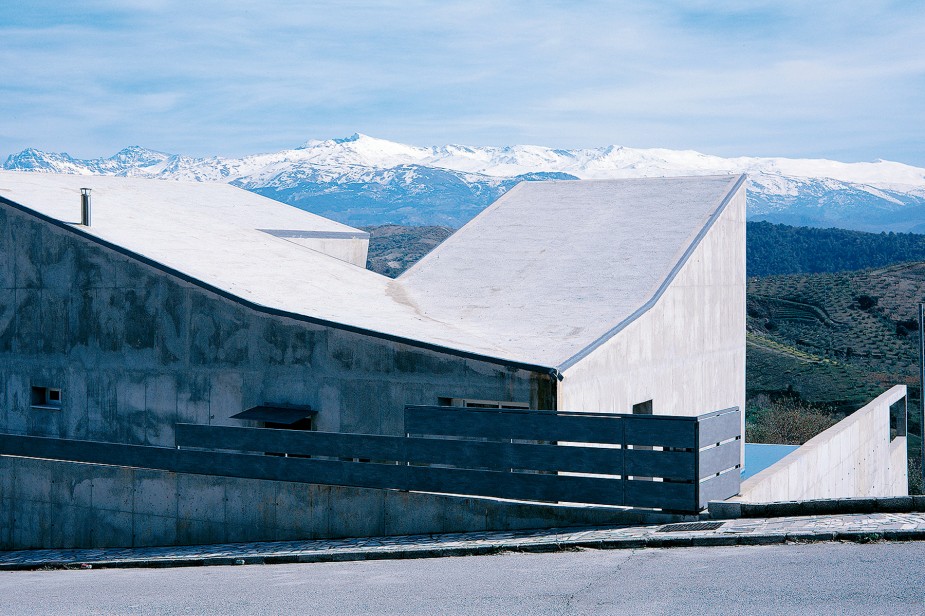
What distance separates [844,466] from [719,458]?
41.1 ft

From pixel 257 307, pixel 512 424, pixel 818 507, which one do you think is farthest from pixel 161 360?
pixel 818 507

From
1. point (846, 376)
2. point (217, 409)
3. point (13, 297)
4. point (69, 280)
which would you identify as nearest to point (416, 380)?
point (217, 409)

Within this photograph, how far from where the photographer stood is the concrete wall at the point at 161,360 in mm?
15219

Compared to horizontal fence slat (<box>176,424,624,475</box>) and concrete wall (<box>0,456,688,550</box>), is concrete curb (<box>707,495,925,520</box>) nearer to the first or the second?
concrete wall (<box>0,456,688,550</box>)

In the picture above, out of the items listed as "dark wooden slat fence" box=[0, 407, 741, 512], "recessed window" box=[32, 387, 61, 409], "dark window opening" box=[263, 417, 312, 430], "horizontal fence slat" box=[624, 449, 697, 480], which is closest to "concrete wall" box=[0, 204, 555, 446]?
"recessed window" box=[32, 387, 61, 409]

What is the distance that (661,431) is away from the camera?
11562 millimetres

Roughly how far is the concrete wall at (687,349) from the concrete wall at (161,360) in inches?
77.9

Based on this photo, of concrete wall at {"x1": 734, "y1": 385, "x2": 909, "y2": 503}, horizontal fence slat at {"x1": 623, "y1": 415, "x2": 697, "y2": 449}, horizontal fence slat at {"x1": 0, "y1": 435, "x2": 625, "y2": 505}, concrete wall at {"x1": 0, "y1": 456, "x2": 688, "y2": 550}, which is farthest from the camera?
concrete wall at {"x1": 734, "y1": 385, "x2": 909, "y2": 503}

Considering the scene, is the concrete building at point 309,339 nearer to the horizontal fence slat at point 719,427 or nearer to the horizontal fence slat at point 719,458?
the horizontal fence slat at point 719,458

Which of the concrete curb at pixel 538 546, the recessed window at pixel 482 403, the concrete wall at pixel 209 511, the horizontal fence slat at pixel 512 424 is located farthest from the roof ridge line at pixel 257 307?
the concrete curb at pixel 538 546

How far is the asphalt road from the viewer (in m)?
8.09

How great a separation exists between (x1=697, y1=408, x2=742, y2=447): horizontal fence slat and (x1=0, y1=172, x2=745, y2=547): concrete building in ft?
5.37

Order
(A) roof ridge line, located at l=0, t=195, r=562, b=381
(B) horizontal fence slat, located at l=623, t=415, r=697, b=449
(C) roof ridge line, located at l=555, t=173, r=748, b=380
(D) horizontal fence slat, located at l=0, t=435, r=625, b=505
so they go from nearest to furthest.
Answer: (B) horizontal fence slat, located at l=623, t=415, r=697, b=449 → (D) horizontal fence slat, located at l=0, t=435, r=625, b=505 → (A) roof ridge line, located at l=0, t=195, r=562, b=381 → (C) roof ridge line, located at l=555, t=173, r=748, b=380

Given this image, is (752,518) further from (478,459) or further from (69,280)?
(69,280)
